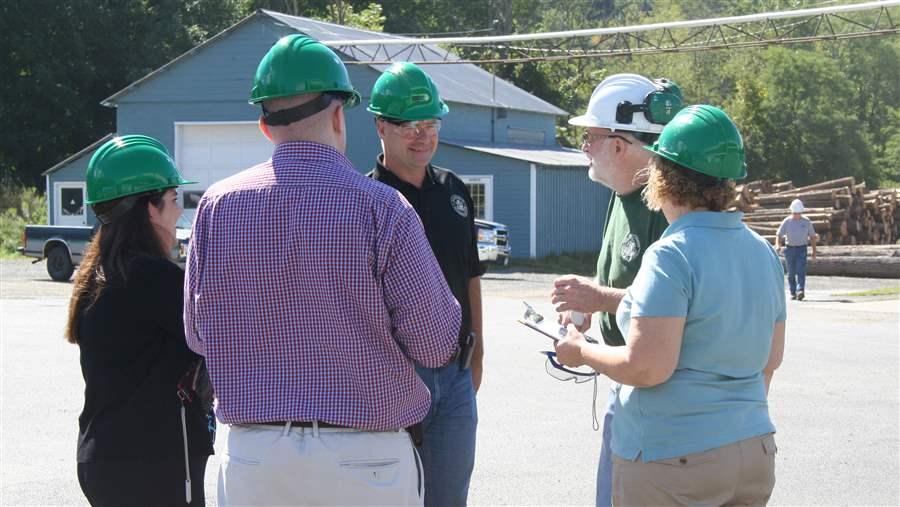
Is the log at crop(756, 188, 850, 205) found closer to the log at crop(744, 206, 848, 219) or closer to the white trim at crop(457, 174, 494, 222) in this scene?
the log at crop(744, 206, 848, 219)

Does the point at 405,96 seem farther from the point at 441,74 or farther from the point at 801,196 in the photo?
the point at 441,74

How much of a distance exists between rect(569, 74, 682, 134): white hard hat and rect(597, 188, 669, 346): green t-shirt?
258 millimetres

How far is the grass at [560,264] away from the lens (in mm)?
30969

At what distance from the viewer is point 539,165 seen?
3253 centimetres

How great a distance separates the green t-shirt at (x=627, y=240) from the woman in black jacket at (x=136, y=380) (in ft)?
5.04

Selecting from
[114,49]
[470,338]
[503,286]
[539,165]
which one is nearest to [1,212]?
[114,49]

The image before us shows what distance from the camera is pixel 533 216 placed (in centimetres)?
3269

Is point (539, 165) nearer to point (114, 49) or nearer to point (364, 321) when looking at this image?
point (114, 49)

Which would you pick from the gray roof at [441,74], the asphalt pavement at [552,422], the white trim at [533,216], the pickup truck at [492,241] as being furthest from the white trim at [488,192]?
the asphalt pavement at [552,422]

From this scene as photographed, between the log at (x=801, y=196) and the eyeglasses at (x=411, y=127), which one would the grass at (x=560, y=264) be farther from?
the eyeglasses at (x=411, y=127)

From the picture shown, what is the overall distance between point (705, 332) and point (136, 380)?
5.81 feet

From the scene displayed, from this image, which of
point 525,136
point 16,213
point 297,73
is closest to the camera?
point 297,73

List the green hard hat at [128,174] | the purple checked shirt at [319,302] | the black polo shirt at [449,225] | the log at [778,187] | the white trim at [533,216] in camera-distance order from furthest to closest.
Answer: the log at [778,187]
the white trim at [533,216]
the black polo shirt at [449,225]
the green hard hat at [128,174]
the purple checked shirt at [319,302]

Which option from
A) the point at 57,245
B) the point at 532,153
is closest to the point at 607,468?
the point at 57,245
